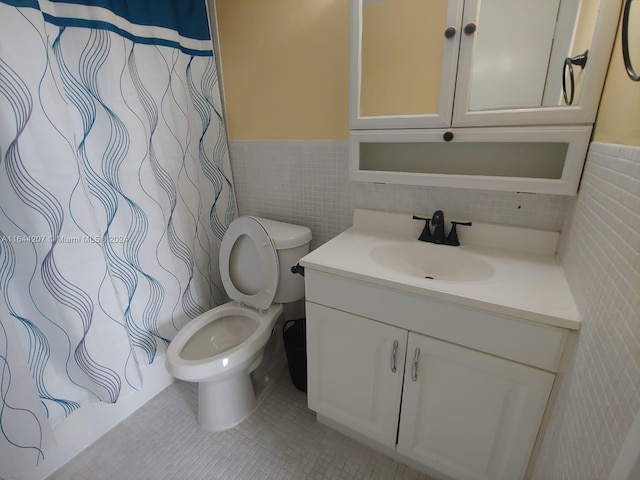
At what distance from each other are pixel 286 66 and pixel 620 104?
1167 mm

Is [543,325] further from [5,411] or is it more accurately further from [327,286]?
[5,411]

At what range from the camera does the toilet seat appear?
1380 mm

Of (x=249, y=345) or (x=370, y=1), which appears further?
(x=249, y=345)

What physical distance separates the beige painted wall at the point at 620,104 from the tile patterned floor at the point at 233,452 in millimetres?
1270

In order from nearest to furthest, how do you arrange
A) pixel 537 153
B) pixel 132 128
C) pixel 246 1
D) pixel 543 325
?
1. pixel 543 325
2. pixel 537 153
3. pixel 132 128
4. pixel 246 1

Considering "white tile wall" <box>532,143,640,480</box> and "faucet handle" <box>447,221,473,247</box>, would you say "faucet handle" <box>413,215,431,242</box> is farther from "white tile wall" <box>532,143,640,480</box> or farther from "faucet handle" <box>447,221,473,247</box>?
"white tile wall" <box>532,143,640,480</box>

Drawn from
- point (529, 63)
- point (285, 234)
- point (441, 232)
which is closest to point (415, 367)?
point (441, 232)

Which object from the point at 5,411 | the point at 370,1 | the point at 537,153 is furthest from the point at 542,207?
the point at 5,411

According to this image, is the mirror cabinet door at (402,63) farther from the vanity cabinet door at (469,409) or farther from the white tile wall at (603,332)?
the vanity cabinet door at (469,409)

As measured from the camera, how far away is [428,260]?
1202 mm

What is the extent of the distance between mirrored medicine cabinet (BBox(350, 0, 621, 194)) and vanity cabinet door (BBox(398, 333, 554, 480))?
0.56 metres

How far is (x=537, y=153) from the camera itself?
1020 millimetres

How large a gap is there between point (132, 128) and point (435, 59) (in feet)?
3.78

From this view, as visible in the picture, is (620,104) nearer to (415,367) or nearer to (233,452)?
(415,367)
